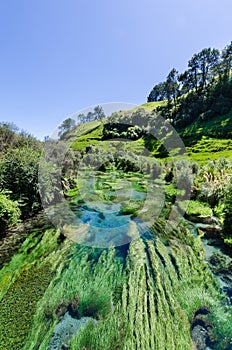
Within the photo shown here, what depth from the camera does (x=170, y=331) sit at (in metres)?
4.21

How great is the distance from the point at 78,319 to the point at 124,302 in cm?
109

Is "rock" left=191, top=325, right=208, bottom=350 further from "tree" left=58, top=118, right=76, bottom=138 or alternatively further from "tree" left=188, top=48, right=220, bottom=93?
"tree" left=188, top=48, right=220, bottom=93

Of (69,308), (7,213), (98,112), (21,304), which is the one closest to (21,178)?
(7,213)

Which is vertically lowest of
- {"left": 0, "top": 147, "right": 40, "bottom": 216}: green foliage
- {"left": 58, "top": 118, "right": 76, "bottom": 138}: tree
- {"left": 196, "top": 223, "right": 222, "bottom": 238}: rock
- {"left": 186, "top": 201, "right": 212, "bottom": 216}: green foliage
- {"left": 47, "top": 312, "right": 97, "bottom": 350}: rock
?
{"left": 47, "top": 312, "right": 97, "bottom": 350}: rock

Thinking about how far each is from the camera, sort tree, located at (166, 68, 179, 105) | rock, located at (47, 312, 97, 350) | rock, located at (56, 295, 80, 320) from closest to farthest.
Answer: rock, located at (47, 312, 97, 350) → rock, located at (56, 295, 80, 320) → tree, located at (166, 68, 179, 105)

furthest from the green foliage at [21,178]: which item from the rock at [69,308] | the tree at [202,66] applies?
the tree at [202,66]

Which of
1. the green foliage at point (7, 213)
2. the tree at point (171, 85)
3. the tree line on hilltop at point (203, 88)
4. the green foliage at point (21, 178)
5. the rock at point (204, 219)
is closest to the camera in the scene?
the green foliage at point (7, 213)

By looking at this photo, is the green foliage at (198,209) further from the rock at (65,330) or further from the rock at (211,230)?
the rock at (65,330)

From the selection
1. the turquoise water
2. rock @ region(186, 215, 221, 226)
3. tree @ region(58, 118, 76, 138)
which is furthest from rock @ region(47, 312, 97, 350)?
tree @ region(58, 118, 76, 138)

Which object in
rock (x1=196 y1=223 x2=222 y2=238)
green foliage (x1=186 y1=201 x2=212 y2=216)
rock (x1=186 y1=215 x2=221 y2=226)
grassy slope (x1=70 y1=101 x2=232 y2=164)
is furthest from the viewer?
grassy slope (x1=70 y1=101 x2=232 y2=164)

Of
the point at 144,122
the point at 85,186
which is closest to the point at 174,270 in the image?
the point at 85,186

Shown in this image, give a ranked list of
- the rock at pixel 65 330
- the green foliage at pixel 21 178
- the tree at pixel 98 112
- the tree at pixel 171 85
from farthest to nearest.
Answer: the tree at pixel 171 85 < the tree at pixel 98 112 < the green foliage at pixel 21 178 < the rock at pixel 65 330

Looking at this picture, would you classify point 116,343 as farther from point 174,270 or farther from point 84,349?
point 174,270

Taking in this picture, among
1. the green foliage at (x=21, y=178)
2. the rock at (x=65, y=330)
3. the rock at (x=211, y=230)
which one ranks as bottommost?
the rock at (x=65, y=330)
